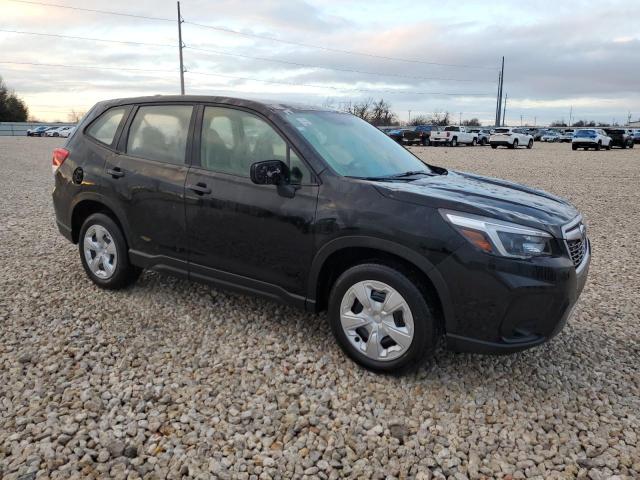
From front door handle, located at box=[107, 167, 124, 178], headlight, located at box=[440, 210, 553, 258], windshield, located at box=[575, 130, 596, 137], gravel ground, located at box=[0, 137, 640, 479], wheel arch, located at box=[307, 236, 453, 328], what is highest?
windshield, located at box=[575, 130, 596, 137]

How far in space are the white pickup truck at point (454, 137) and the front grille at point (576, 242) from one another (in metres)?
36.5

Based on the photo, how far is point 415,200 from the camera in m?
3.16

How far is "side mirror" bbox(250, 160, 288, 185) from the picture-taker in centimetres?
339

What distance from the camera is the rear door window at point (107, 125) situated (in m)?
4.66

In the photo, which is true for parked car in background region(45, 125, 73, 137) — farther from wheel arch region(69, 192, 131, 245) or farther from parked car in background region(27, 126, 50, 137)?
wheel arch region(69, 192, 131, 245)

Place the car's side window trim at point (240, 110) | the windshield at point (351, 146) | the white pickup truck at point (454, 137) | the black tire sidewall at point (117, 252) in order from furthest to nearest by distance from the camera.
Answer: the white pickup truck at point (454, 137) < the black tire sidewall at point (117, 252) < the windshield at point (351, 146) < the car's side window trim at point (240, 110)

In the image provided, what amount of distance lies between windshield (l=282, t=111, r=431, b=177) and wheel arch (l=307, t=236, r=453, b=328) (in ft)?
1.71

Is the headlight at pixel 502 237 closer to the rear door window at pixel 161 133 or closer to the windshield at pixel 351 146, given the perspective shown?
the windshield at pixel 351 146

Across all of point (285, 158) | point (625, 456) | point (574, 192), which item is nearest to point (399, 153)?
point (285, 158)

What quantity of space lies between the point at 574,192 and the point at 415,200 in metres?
10.8

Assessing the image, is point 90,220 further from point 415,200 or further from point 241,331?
point 415,200

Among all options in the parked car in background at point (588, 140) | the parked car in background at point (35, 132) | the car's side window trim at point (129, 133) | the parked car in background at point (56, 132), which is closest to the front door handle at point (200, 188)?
the car's side window trim at point (129, 133)

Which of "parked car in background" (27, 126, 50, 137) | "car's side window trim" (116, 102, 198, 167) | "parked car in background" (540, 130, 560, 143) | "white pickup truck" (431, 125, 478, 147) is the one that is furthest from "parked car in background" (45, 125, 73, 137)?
"car's side window trim" (116, 102, 198, 167)

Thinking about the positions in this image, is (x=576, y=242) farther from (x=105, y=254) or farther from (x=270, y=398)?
(x=105, y=254)
